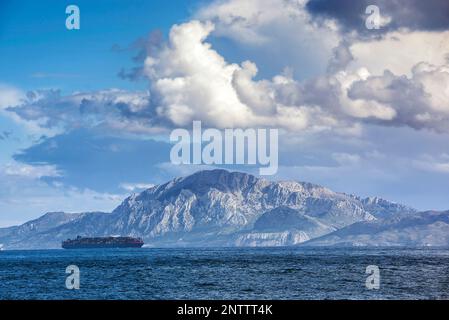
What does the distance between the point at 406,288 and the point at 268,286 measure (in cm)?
2044

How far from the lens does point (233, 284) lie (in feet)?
380
